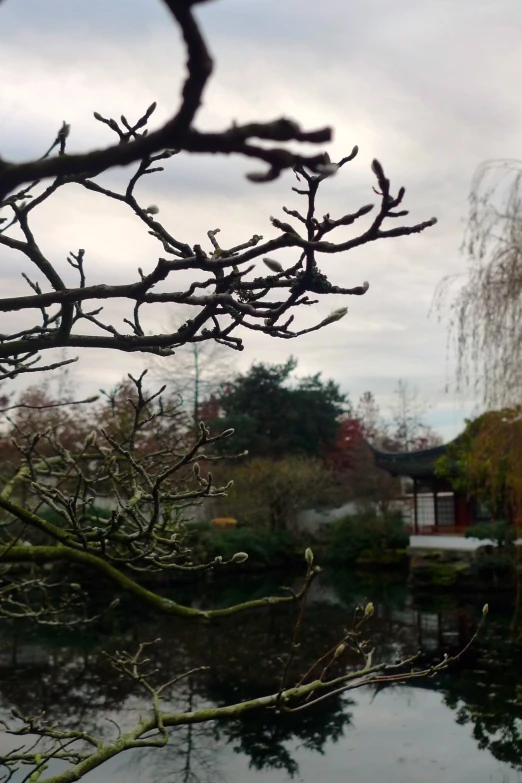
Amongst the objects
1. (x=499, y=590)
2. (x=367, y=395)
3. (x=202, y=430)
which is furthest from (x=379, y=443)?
(x=202, y=430)

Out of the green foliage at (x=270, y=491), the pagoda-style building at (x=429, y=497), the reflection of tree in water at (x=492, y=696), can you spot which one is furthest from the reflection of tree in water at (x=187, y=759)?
the pagoda-style building at (x=429, y=497)

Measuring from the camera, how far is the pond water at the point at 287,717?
6391 millimetres

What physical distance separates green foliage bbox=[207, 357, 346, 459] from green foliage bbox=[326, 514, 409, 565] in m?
4.29

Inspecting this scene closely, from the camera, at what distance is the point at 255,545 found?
19406mm

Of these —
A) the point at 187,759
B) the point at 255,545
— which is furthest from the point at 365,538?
the point at 187,759

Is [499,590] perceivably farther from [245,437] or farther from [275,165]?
[275,165]

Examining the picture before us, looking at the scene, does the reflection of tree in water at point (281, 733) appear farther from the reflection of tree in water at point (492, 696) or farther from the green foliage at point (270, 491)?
the green foliage at point (270, 491)

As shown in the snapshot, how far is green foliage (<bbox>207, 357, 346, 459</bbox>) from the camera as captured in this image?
25172 millimetres

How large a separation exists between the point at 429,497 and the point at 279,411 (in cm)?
551

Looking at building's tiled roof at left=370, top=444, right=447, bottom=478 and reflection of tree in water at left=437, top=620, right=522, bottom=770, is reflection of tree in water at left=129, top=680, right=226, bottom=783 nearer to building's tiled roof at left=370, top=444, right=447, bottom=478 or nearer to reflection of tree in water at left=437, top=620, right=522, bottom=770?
reflection of tree in water at left=437, top=620, right=522, bottom=770

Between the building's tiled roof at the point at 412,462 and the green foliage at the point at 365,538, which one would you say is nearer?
the green foliage at the point at 365,538

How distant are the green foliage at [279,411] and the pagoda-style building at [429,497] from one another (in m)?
2.50

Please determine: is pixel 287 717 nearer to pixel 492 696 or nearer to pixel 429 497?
pixel 492 696

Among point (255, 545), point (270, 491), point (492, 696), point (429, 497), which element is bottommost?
point (492, 696)
